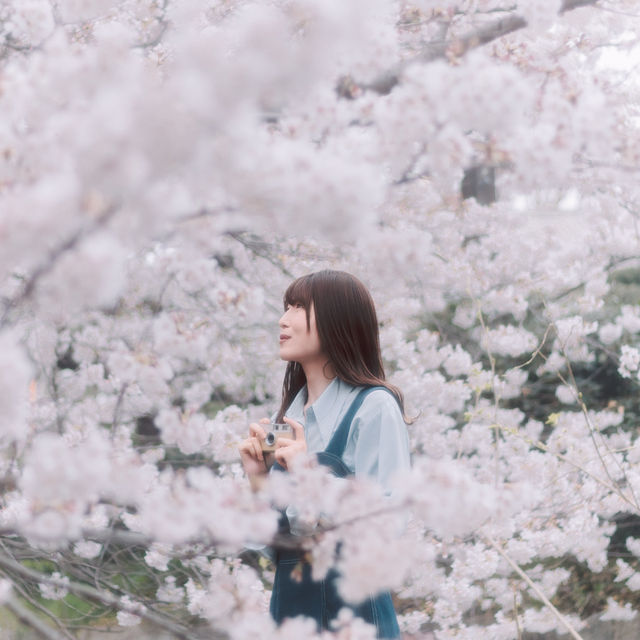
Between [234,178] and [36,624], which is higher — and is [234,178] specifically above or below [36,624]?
above

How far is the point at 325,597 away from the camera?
177 centimetres

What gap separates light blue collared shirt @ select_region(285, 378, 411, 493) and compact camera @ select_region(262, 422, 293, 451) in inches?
3.8

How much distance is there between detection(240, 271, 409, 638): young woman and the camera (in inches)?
69.5

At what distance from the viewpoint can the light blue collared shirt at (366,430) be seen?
1753 mm

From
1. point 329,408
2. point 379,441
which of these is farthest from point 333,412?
point 379,441

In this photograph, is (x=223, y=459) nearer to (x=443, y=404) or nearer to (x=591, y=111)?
(x=443, y=404)

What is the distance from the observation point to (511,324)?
5.16 meters

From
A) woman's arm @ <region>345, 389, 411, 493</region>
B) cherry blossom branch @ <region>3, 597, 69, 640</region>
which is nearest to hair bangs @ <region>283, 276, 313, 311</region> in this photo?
woman's arm @ <region>345, 389, 411, 493</region>

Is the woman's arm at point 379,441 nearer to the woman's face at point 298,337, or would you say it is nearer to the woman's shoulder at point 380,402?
the woman's shoulder at point 380,402

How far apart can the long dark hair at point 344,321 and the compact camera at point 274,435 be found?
9.1 inches

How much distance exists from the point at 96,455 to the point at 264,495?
0.35 metres

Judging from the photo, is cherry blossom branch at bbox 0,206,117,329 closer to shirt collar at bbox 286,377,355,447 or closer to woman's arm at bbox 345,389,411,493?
woman's arm at bbox 345,389,411,493

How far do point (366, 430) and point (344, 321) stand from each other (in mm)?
350

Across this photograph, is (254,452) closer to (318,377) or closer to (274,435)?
(274,435)
